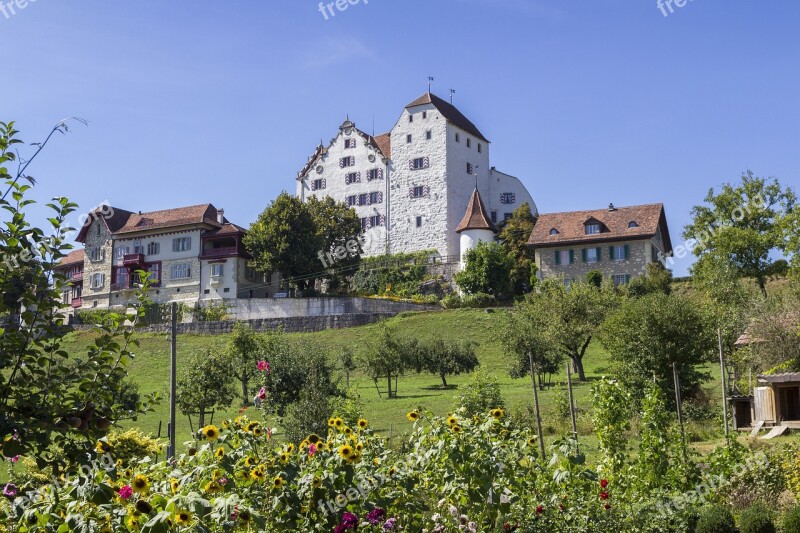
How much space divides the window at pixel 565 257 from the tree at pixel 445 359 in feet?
73.3

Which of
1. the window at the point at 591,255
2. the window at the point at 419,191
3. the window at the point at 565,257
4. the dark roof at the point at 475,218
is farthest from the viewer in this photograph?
the window at the point at 419,191

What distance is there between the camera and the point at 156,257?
78500 mm

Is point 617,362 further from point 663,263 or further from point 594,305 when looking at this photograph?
point 663,263

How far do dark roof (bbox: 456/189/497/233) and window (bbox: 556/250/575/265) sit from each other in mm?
6771

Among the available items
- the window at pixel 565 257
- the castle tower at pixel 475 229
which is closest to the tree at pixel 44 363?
the window at pixel 565 257

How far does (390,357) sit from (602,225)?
2843cm

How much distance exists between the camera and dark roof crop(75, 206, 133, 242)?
80.6m

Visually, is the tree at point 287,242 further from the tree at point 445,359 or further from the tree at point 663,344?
the tree at point 663,344

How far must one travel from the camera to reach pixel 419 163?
258ft

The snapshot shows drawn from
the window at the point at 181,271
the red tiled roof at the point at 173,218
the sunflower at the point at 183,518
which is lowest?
the sunflower at the point at 183,518

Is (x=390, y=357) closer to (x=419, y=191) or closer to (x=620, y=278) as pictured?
(x=620, y=278)

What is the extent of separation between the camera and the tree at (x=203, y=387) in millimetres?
33250

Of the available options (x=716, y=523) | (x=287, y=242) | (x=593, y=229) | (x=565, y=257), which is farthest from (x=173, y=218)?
(x=716, y=523)

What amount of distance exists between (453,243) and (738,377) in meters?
42.2
